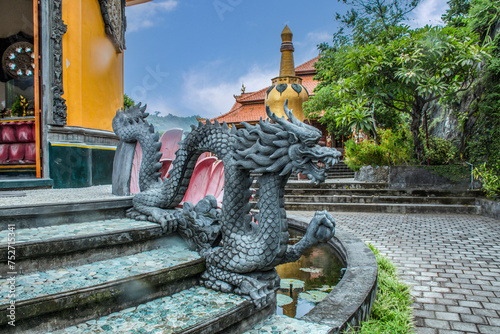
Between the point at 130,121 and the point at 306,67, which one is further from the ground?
the point at 306,67

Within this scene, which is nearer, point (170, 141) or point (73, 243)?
point (73, 243)

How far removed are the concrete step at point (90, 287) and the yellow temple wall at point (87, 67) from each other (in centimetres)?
391

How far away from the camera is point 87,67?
5.39 m

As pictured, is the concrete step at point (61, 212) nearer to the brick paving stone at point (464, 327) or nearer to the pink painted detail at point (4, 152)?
the brick paving stone at point (464, 327)

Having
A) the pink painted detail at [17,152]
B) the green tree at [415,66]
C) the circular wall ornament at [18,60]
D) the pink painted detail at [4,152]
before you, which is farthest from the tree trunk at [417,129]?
the circular wall ornament at [18,60]

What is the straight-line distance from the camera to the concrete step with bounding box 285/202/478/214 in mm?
7008

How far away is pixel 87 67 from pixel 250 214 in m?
4.68

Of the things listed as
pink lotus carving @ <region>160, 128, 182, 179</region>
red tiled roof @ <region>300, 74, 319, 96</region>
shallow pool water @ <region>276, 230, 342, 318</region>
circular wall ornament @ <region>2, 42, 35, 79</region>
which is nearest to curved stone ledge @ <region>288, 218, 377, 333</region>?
shallow pool water @ <region>276, 230, 342, 318</region>

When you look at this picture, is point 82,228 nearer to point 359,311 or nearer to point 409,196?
point 359,311

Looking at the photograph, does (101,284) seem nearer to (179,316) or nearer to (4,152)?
(179,316)

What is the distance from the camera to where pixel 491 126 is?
27.1 feet

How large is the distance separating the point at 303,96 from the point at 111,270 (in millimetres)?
10902

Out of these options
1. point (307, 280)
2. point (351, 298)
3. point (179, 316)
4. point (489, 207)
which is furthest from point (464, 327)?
point (489, 207)

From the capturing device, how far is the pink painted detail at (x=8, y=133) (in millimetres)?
5953
